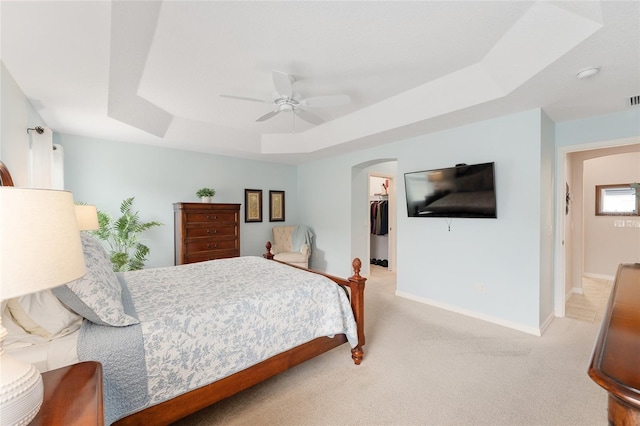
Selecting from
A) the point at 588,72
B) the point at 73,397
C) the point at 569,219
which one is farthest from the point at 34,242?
the point at 569,219

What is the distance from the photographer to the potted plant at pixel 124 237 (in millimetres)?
3568

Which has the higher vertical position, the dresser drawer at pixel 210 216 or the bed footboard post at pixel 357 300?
the dresser drawer at pixel 210 216

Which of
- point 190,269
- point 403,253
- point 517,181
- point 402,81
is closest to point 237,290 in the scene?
point 190,269

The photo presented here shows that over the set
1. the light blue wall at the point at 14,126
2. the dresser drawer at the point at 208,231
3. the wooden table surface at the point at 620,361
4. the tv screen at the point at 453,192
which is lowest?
the wooden table surface at the point at 620,361

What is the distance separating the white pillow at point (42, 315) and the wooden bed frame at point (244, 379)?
1.81ft

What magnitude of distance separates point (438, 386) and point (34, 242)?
2432mm

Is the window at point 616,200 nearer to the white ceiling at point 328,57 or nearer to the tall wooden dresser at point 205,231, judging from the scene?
the white ceiling at point 328,57

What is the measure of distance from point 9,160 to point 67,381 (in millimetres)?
2157

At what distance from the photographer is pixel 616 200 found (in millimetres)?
4848

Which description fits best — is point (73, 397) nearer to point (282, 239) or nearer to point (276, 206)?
point (282, 239)

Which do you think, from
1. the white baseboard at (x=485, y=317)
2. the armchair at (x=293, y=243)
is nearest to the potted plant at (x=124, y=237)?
the armchair at (x=293, y=243)

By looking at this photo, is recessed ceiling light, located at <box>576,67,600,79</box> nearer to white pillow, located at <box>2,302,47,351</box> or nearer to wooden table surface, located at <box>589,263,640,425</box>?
wooden table surface, located at <box>589,263,640,425</box>

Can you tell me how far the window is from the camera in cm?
468

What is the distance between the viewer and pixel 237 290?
202 cm
